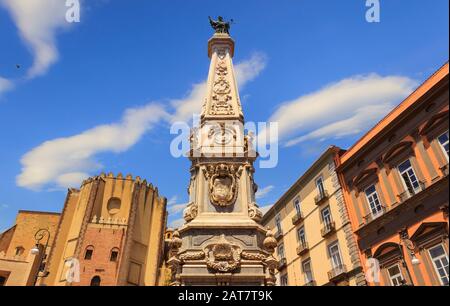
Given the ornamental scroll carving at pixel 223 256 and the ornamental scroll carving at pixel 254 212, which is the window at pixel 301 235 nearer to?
the ornamental scroll carving at pixel 254 212

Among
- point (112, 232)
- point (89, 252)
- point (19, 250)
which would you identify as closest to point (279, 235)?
point (112, 232)

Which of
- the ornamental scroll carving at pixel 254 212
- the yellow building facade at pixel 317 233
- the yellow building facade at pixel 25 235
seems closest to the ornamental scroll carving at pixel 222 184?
the ornamental scroll carving at pixel 254 212

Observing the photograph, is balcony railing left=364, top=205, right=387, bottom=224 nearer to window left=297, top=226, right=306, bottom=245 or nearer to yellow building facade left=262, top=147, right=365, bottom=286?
yellow building facade left=262, top=147, right=365, bottom=286

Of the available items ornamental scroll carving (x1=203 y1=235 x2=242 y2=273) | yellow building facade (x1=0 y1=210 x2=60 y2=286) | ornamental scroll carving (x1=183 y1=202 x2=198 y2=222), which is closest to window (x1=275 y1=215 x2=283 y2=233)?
ornamental scroll carving (x1=183 y1=202 x2=198 y2=222)

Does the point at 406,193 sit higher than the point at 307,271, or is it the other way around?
the point at 406,193

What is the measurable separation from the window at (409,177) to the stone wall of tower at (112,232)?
3308 cm

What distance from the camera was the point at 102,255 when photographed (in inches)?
1494

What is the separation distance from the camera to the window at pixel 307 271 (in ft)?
65.8

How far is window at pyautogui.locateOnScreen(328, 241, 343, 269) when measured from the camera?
17.7 meters

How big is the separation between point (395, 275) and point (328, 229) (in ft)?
20.1

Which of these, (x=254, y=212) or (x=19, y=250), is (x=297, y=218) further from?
(x=19, y=250)

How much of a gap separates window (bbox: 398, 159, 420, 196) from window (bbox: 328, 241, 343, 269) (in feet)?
22.5

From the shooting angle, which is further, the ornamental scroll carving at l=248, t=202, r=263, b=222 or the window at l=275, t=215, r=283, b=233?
the window at l=275, t=215, r=283, b=233
